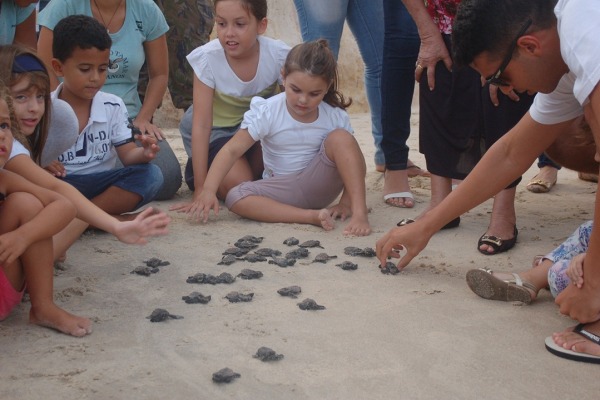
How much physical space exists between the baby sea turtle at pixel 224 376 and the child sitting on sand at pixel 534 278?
105 cm

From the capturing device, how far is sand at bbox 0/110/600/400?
229cm

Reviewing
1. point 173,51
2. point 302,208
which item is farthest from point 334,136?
point 173,51

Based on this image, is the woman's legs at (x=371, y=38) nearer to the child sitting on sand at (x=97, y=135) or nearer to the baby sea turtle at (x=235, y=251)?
the child sitting on sand at (x=97, y=135)

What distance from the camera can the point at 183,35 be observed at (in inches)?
221

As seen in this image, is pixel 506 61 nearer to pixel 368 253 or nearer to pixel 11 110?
pixel 368 253

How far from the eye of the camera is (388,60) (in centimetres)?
424

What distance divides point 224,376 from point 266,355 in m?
0.19

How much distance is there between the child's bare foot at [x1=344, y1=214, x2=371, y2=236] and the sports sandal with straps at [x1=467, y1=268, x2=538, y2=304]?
96 centimetres

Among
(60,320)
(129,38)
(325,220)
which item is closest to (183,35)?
(129,38)

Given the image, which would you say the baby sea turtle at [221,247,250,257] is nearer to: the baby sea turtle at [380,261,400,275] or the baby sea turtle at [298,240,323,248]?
the baby sea turtle at [298,240,323,248]

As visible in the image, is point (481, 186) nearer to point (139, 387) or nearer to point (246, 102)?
point (139, 387)

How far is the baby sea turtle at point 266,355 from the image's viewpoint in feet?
8.03

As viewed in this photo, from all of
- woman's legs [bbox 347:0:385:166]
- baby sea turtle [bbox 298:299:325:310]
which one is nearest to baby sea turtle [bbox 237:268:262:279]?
baby sea turtle [bbox 298:299:325:310]

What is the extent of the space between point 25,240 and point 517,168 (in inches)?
66.4
